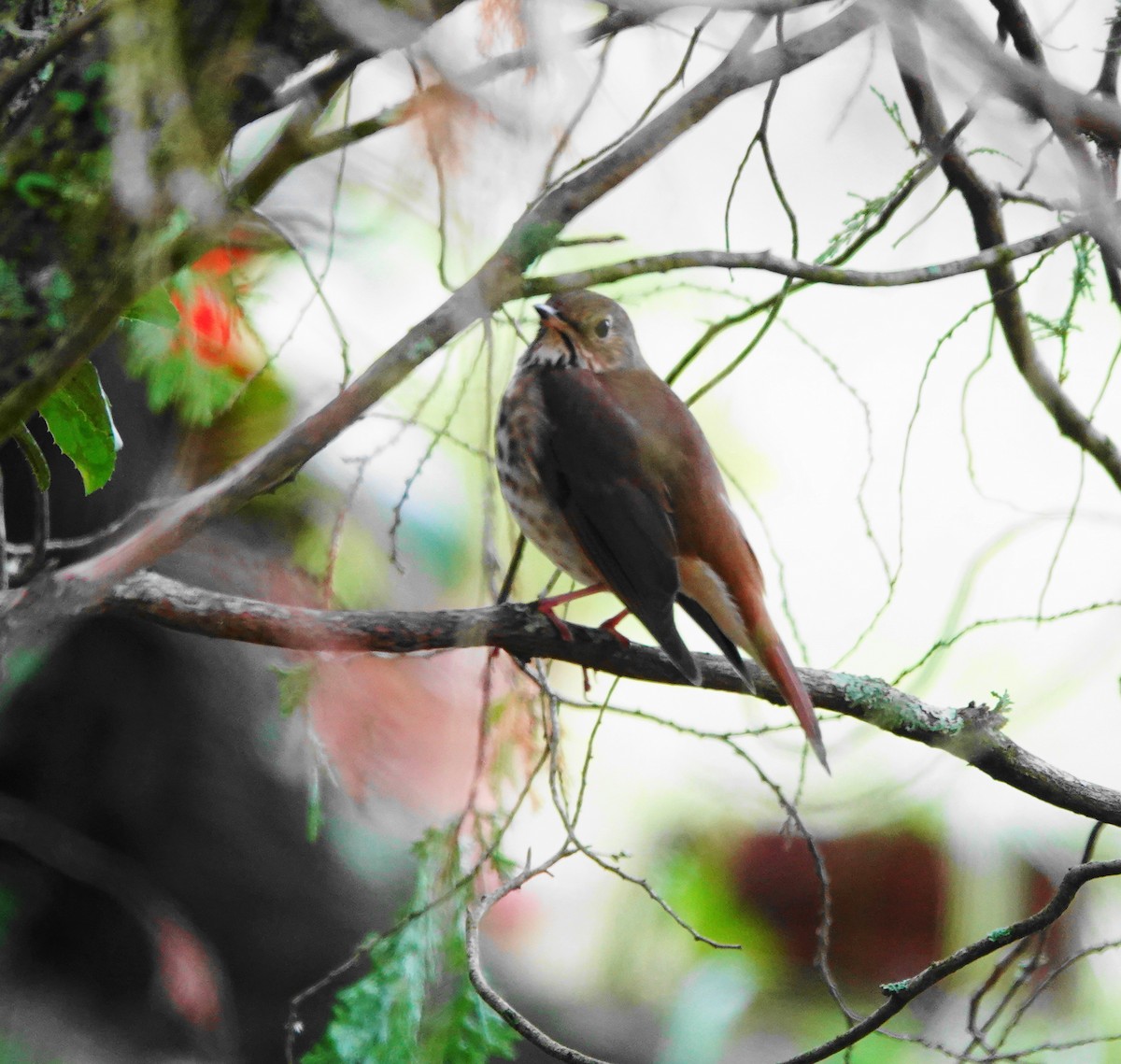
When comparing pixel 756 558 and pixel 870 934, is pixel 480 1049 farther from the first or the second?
pixel 870 934

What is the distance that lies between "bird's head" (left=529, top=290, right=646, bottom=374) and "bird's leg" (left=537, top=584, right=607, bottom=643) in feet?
1.36

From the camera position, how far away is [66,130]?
90cm

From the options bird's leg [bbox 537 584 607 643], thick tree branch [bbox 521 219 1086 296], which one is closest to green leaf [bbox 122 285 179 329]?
thick tree branch [bbox 521 219 1086 296]

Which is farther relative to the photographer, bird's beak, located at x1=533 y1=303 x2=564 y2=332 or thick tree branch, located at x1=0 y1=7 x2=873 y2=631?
bird's beak, located at x1=533 y1=303 x2=564 y2=332

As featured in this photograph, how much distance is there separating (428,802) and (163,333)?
0.93 meters

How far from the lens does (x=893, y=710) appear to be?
1336 mm

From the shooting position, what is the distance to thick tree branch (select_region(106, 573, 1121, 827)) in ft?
3.92

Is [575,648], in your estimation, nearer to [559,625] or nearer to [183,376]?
[559,625]

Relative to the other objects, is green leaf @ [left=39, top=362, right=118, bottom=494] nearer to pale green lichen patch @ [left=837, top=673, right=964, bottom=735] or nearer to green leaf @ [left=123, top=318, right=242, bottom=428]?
green leaf @ [left=123, top=318, right=242, bottom=428]

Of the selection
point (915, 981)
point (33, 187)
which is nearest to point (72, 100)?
point (33, 187)

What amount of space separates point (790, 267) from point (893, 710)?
55 centimetres

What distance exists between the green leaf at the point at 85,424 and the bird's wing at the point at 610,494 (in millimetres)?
642

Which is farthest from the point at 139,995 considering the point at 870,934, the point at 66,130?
the point at 66,130

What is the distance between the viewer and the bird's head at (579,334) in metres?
1.84
